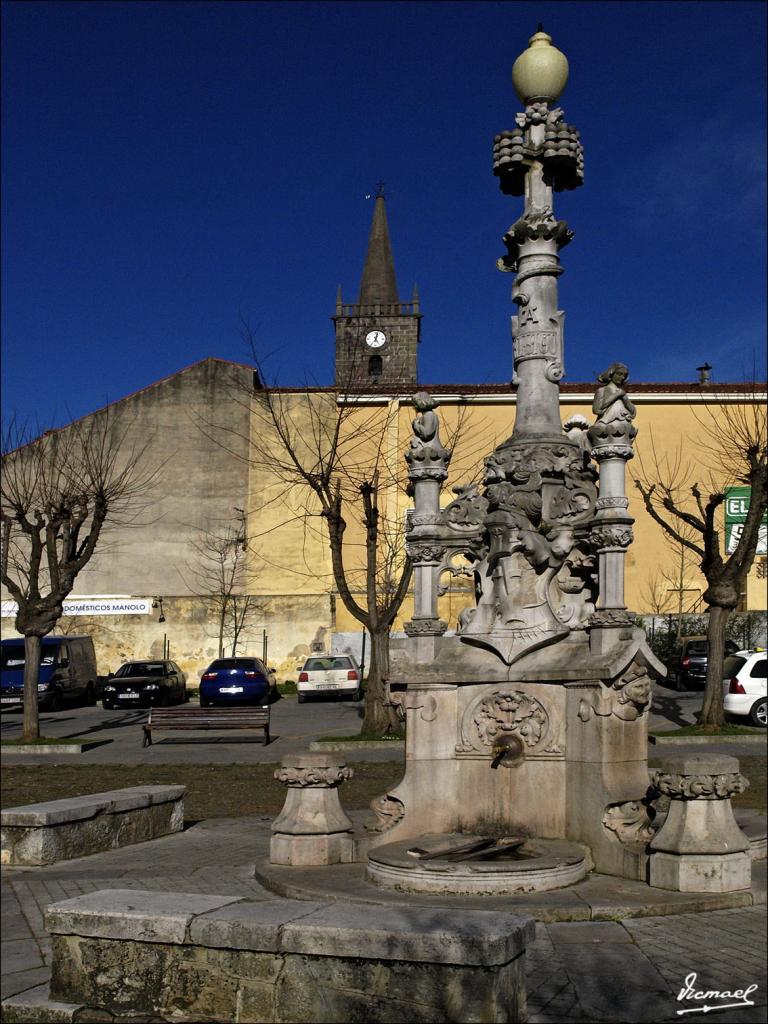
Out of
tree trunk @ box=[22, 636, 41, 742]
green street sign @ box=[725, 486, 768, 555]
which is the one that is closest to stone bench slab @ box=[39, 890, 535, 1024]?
tree trunk @ box=[22, 636, 41, 742]

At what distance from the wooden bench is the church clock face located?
49.8 m

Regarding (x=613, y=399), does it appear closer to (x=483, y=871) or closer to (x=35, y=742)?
(x=483, y=871)

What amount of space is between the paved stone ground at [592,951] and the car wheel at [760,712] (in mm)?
15278

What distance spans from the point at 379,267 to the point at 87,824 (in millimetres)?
62220

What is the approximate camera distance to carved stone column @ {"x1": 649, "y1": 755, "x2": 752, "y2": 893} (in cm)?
766

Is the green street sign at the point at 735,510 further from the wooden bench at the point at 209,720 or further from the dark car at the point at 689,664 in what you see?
the wooden bench at the point at 209,720

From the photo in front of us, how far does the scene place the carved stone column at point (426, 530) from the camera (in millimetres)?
9469

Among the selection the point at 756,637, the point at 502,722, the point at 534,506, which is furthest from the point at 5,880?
the point at 756,637

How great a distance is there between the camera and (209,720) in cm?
2059

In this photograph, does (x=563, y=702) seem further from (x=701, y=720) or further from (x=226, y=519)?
(x=226, y=519)

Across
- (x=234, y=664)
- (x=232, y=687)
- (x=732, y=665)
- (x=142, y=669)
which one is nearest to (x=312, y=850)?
(x=732, y=665)

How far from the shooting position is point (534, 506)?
927 centimetres

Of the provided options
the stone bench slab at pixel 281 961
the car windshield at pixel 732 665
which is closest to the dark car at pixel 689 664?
the car windshield at pixel 732 665

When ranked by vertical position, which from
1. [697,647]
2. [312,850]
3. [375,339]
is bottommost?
[312,850]
